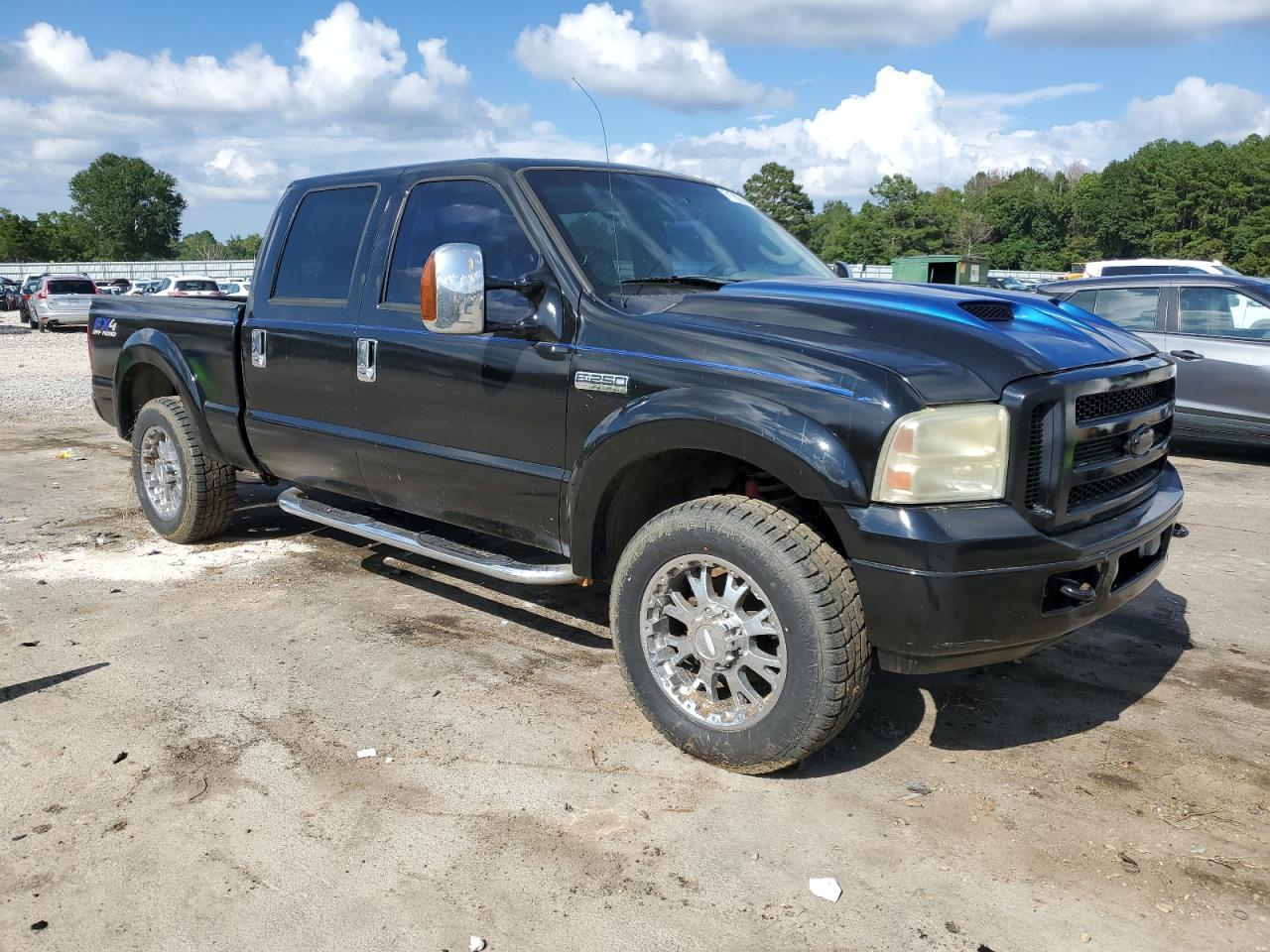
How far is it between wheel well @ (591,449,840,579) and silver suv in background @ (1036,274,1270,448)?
247 inches

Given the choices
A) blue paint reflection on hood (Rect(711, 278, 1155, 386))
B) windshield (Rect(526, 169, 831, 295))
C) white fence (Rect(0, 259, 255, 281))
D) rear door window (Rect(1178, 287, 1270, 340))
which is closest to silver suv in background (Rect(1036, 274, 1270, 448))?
rear door window (Rect(1178, 287, 1270, 340))

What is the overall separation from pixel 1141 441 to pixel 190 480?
4729mm

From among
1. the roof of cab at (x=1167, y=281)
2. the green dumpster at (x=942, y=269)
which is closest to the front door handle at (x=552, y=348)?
the roof of cab at (x=1167, y=281)

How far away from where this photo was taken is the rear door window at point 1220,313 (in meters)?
8.77

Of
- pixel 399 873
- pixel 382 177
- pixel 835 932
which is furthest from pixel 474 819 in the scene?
pixel 382 177

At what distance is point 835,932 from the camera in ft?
8.49

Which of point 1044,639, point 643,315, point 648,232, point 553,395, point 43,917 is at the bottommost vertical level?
point 43,917

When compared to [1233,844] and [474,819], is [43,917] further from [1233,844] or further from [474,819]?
[1233,844]

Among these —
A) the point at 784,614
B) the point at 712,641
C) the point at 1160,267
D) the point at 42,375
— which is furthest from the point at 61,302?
the point at 784,614

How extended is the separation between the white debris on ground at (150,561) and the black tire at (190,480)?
13 cm

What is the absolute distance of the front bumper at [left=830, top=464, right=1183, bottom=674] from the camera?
2.89 meters

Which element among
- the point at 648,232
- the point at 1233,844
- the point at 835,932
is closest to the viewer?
the point at 835,932

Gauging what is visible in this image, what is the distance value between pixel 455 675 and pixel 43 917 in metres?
1.76

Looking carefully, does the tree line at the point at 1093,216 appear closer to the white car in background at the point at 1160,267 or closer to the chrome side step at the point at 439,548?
the white car in background at the point at 1160,267
